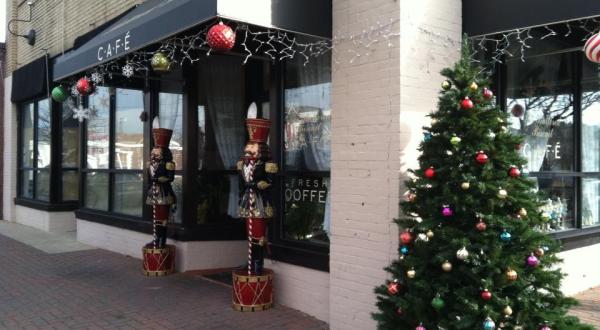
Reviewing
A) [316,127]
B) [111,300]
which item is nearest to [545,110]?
[316,127]

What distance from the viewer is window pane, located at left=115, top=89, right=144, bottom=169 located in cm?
861

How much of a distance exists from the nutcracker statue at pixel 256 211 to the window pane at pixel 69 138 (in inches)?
295

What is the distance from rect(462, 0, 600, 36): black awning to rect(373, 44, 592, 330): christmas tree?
96 cm

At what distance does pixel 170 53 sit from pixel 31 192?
8.17 m

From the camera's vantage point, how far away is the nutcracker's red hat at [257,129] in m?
5.52

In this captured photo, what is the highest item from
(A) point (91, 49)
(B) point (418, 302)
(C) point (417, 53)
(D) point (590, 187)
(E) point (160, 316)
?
(A) point (91, 49)

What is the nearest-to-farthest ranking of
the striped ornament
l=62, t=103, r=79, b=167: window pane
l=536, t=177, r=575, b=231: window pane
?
the striped ornament
l=536, t=177, r=575, b=231: window pane
l=62, t=103, r=79, b=167: window pane

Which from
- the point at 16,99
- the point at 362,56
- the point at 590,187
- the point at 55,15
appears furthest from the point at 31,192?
the point at 590,187

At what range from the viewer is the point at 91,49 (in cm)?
632

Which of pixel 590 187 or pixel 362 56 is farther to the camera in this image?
pixel 590 187

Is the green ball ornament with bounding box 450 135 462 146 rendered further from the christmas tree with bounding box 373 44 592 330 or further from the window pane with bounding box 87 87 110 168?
the window pane with bounding box 87 87 110 168

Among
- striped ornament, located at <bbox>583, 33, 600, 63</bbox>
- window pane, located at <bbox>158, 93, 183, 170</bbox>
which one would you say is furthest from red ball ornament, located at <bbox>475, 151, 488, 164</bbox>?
window pane, located at <bbox>158, 93, 183, 170</bbox>

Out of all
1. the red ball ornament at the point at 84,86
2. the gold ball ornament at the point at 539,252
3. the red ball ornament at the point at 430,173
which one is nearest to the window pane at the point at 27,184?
the red ball ornament at the point at 84,86

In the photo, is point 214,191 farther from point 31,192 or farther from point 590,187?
point 31,192
